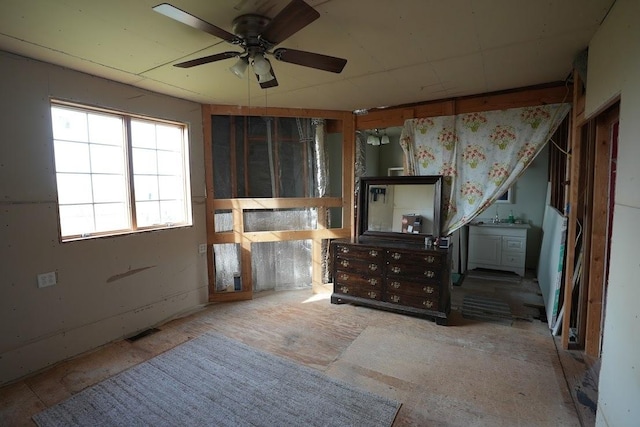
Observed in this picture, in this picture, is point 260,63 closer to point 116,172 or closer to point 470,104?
point 116,172

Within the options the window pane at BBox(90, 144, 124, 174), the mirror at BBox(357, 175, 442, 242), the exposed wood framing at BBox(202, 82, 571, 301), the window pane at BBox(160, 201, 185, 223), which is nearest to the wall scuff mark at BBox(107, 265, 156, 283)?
the window pane at BBox(160, 201, 185, 223)

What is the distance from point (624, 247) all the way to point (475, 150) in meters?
1.93

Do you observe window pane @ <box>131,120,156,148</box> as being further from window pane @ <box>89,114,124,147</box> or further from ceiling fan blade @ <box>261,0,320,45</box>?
ceiling fan blade @ <box>261,0,320,45</box>

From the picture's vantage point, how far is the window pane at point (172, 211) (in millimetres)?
3252

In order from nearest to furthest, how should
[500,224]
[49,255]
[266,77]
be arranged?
[266,77], [49,255], [500,224]

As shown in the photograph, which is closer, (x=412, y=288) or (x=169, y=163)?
(x=412, y=288)

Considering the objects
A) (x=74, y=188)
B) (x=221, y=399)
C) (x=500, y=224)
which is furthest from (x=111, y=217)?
(x=500, y=224)

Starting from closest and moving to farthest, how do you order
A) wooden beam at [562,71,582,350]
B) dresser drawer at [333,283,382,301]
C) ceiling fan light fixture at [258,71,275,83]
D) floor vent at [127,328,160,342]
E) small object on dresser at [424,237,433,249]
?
ceiling fan light fixture at [258,71,275,83] < wooden beam at [562,71,582,350] < floor vent at [127,328,160,342] < small object on dresser at [424,237,433,249] < dresser drawer at [333,283,382,301]

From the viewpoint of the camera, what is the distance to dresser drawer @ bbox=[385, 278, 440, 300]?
2.99 metres

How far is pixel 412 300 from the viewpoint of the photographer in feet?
10.1

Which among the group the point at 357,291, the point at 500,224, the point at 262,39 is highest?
the point at 262,39

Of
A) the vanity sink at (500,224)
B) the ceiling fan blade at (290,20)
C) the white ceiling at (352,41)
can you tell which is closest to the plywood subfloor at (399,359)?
the vanity sink at (500,224)

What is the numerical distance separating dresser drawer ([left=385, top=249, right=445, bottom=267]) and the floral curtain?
508 mm

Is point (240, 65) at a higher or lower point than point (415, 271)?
higher
